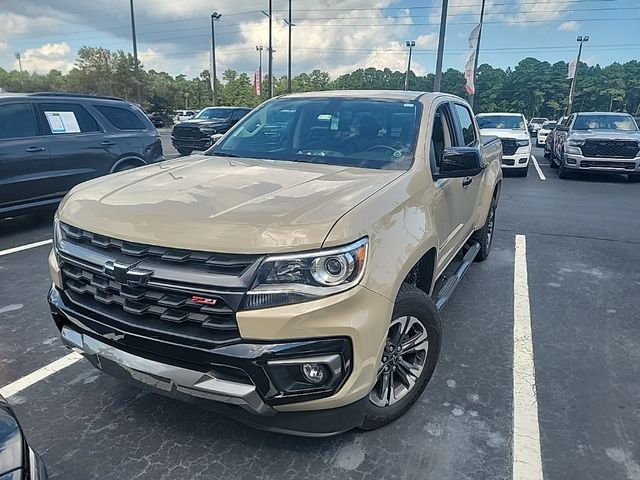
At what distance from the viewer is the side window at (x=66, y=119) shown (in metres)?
6.53

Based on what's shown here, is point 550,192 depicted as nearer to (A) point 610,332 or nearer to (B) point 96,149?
(A) point 610,332

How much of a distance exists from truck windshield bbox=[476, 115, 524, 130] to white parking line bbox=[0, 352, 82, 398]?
13567mm

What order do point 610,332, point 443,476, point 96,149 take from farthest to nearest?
point 96,149, point 610,332, point 443,476

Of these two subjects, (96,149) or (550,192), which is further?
(550,192)

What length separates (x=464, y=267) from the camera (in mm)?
4180

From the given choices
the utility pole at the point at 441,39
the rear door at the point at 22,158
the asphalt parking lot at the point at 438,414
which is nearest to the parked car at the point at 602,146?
the utility pole at the point at 441,39

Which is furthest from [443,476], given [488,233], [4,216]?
[4,216]

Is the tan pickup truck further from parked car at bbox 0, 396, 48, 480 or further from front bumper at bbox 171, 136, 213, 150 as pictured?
front bumper at bbox 171, 136, 213, 150

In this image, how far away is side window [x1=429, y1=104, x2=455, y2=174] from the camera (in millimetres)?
3238

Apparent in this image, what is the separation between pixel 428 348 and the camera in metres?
2.74

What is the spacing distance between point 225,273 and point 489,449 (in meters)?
1.69

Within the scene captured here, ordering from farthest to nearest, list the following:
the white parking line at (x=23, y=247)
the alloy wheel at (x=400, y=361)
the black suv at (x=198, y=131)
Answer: the black suv at (x=198, y=131)
the white parking line at (x=23, y=247)
the alloy wheel at (x=400, y=361)

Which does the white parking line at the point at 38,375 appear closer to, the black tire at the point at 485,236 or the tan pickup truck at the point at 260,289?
the tan pickup truck at the point at 260,289

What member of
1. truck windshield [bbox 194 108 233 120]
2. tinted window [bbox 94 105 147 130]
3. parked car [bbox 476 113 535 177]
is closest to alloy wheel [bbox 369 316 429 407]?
tinted window [bbox 94 105 147 130]
